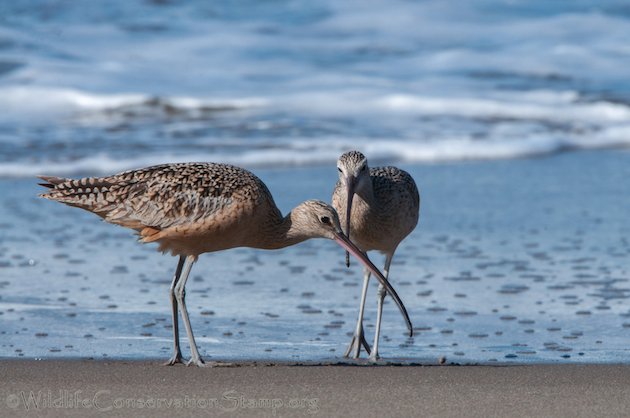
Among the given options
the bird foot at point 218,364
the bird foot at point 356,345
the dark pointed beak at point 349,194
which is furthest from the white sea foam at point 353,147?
the bird foot at point 218,364

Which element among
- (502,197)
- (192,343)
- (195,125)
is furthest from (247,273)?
(195,125)

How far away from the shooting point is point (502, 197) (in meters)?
10.7

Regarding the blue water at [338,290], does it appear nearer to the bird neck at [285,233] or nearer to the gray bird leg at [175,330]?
the gray bird leg at [175,330]

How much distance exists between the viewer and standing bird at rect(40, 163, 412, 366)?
19.3 ft

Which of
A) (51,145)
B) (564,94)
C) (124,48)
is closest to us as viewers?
(51,145)

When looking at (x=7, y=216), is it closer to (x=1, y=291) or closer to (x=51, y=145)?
(x=1, y=291)

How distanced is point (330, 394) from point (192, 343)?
100cm

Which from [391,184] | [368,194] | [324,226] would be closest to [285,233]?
[324,226]

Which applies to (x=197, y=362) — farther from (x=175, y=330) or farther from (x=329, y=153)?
(x=329, y=153)

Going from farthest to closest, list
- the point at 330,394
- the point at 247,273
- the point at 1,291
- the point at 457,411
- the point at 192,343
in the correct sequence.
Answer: the point at 247,273
the point at 1,291
the point at 192,343
the point at 330,394
the point at 457,411

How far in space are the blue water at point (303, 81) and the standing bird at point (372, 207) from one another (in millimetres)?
5758

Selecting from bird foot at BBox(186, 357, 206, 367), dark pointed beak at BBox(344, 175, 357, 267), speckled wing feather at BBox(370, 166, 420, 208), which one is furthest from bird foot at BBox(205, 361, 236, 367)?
speckled wing feather at BBox(370, 166, 420, 208)

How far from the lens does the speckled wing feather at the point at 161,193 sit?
5918 millimetres

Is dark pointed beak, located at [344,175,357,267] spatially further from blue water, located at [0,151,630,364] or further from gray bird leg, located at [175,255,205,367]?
gray bird leg, located at [175,255,205,367]
